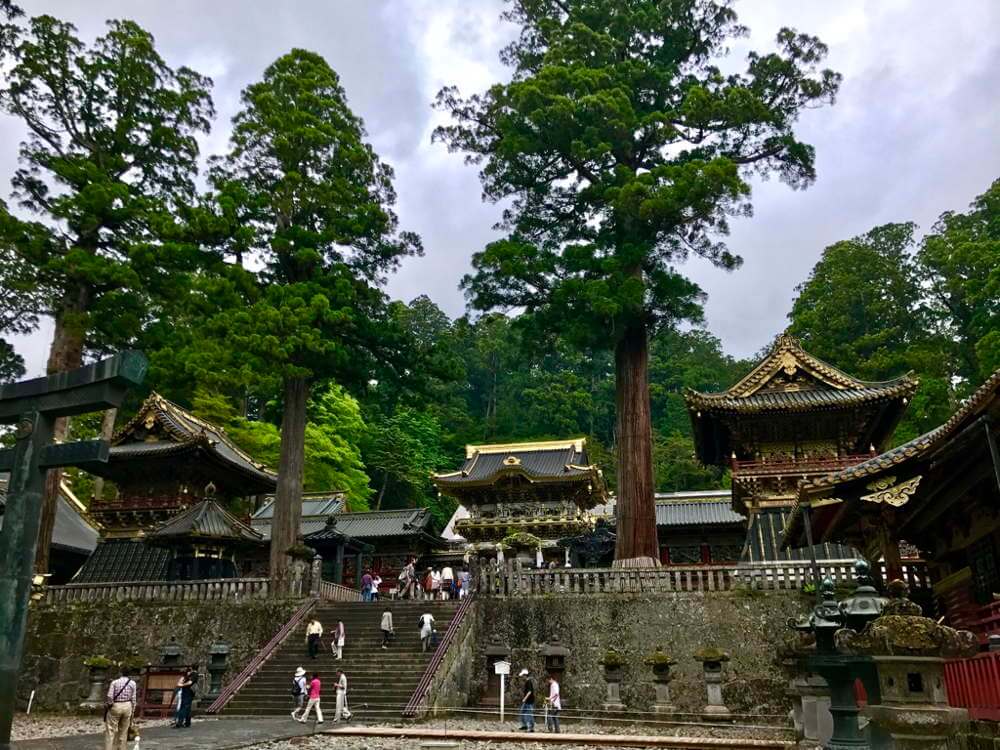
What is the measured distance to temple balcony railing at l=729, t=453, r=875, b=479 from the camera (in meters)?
22.2

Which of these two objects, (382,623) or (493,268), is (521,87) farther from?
(382,623)

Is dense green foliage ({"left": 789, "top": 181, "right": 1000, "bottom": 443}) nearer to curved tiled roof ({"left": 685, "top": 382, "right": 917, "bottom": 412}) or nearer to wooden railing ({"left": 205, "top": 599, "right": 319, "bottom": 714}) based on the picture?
curved tiled roof ({"left": 685, "top": 382, "right": 917, "bottom": 412})

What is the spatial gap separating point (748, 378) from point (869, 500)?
14214 mm

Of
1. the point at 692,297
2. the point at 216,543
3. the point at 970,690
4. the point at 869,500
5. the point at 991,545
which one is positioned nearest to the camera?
the point at 970,690

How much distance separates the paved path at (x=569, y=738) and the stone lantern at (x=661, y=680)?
2840 millimetres

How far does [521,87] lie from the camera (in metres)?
20.9

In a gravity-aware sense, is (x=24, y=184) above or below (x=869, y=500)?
above

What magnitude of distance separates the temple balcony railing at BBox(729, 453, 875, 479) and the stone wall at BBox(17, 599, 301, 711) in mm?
14095

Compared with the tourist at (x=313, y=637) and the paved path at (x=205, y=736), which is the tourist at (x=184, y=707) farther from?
the tourist at (x=313, y=637)

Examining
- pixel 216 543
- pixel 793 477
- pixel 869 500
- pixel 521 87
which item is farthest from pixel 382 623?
pixel 521 87

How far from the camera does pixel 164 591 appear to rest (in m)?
20.3

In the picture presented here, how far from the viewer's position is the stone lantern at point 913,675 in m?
5.96

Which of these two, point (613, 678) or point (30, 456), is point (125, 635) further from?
point (30, 456)

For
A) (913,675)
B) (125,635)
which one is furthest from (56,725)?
(913,675)
